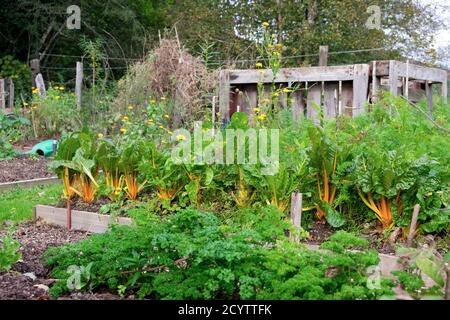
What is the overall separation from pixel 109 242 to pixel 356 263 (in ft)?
4.09

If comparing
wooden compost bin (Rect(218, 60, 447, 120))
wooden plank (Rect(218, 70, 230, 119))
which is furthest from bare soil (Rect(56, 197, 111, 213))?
wooden plank (Rect(218, 70, 230, 119))

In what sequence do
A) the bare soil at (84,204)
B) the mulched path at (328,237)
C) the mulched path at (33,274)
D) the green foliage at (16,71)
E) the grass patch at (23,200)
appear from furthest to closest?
the green foliage at (16,71)
the grass patch at (23,200)
the bare soil at (84,204)
the mulched path at (328,237)
the mulched path at (33,274)

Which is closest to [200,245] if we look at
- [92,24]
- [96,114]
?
[96,114]

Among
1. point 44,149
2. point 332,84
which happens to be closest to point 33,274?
point 332,84

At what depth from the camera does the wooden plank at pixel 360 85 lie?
23.2ft

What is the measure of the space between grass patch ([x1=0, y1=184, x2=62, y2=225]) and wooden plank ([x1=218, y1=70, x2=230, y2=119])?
2.60 m

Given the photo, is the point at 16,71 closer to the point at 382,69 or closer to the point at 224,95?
the point at 224,95

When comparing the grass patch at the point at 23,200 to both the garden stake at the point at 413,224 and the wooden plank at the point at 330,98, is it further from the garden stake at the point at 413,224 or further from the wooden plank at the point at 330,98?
the wooden plank at the point at 330,98

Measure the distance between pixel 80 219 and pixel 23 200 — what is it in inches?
46.0

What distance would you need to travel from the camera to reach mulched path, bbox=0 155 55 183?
22.4ft

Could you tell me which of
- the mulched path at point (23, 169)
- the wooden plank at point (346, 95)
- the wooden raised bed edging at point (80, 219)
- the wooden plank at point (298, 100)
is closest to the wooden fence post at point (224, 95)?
the wooden plank at point (298, 100)

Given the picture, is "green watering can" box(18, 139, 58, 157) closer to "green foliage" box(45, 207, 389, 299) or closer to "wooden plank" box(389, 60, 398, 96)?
"wooden plank" box(389, 60, 398, 96)

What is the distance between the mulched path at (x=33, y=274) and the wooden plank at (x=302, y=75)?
3463 mm

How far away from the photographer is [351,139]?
175 inches
